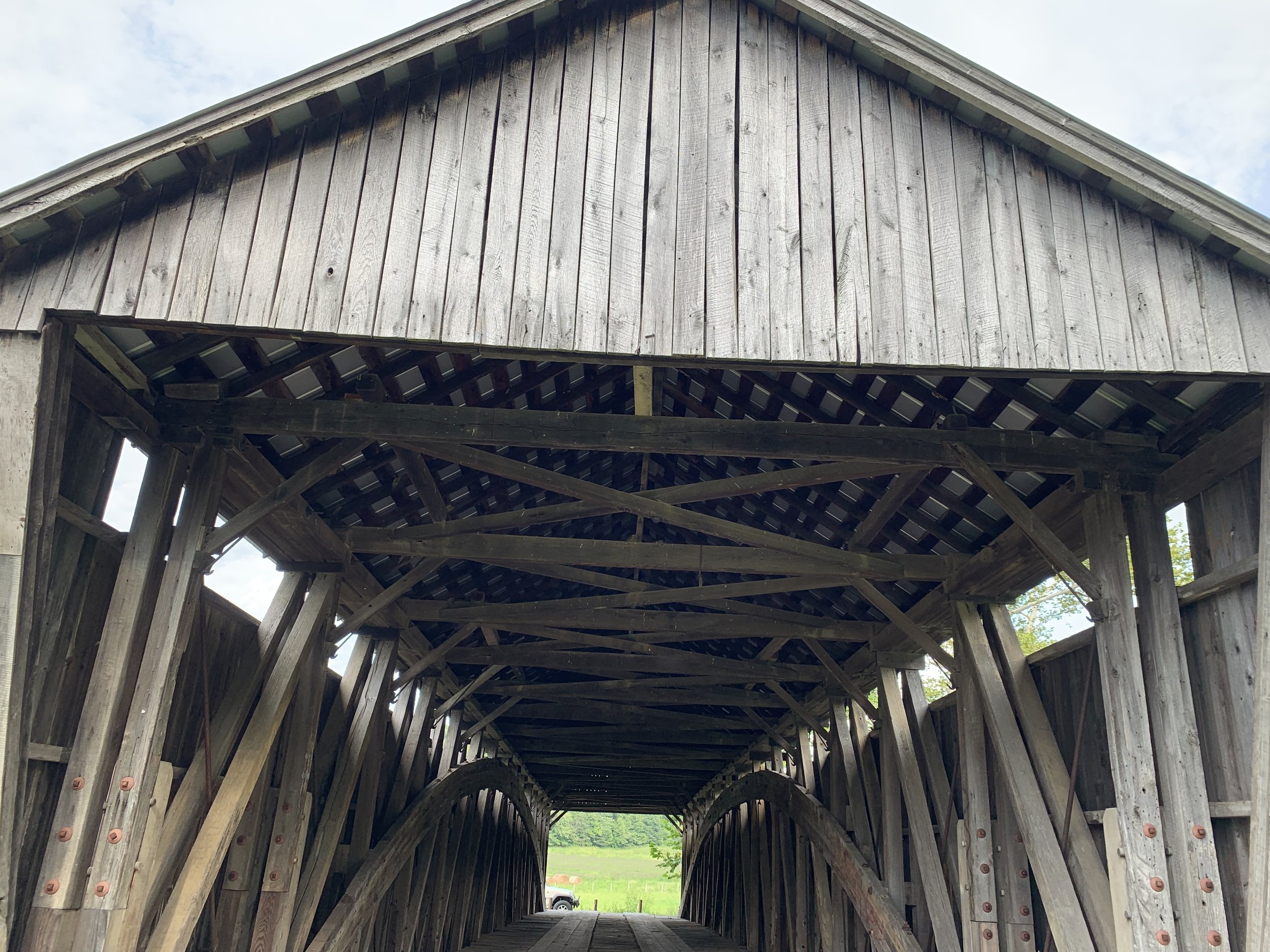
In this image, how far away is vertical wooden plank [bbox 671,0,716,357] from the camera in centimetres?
444

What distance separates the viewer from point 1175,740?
4.82 metres

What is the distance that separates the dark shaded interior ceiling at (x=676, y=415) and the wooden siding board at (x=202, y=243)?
0.24 meters

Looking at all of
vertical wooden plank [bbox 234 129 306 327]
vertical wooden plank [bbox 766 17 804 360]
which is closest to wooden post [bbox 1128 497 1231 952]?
vertical wooden plank [bbox 766 17 804 360]

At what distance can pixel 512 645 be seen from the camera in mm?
11148

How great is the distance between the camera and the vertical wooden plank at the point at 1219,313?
4.36 meters

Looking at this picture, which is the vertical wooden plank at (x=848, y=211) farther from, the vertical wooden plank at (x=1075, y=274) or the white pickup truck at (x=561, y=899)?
the white pickup truck at (x=561, y=899)

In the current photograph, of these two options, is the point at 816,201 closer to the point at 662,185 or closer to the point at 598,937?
the point at 662,185

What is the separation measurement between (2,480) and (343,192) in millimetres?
1824

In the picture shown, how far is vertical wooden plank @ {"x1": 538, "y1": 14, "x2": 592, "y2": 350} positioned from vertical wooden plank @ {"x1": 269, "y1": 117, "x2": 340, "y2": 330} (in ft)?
2.96

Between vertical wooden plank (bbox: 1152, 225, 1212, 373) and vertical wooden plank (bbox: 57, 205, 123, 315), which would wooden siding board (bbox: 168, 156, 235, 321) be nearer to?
vertical wooden plank (bbox: 57, 205, 123, 315)

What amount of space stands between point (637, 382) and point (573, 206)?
1.15m

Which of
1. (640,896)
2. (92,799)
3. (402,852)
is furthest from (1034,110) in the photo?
(640,896)

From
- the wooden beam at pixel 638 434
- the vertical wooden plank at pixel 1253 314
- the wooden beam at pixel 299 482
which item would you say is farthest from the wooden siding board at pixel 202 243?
the vertical wooden plank at pixel 1253 314

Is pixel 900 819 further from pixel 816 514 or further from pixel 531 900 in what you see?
pixel 531 900
